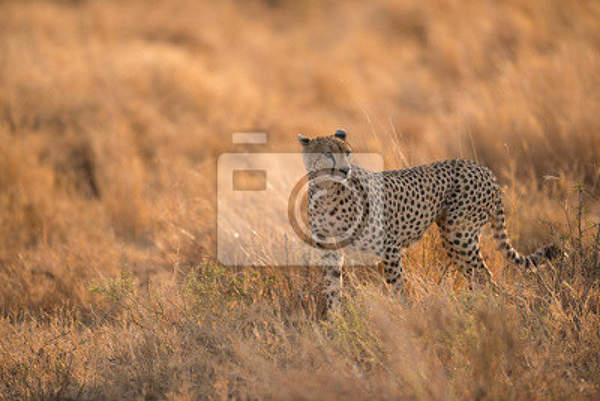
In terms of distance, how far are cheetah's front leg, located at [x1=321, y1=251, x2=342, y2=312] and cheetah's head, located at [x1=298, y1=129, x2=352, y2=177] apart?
527mm

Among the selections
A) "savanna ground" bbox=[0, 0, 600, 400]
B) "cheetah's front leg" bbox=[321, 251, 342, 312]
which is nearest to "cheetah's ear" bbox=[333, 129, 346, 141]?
"cheetah's front leg" bbox=[321, 251, 342, 312]

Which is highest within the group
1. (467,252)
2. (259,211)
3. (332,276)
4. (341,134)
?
(341,134)

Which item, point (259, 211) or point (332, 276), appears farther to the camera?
point (259, 211)

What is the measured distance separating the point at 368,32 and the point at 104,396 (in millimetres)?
11089

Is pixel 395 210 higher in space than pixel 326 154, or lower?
lower

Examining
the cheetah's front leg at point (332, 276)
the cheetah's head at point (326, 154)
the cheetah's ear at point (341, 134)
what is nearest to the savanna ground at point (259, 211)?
the cheetah's front leg at point (332, 276)

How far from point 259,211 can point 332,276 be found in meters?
1.55

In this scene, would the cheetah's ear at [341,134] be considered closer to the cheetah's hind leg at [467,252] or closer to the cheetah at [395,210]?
the cheetah at [395,210]

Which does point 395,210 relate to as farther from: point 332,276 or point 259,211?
point 259,211

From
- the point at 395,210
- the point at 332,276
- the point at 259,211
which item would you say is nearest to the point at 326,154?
the point at 395,210

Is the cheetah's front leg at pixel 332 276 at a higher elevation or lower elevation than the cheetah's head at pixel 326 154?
lower

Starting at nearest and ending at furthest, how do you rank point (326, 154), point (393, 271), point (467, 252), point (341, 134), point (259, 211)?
point (326, 154) < point (341, 134) < point (393, 271) < point (467, 252) < point (259, 211)

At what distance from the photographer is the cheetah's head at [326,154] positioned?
3176 mm

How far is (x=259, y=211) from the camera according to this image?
4.96 meters
